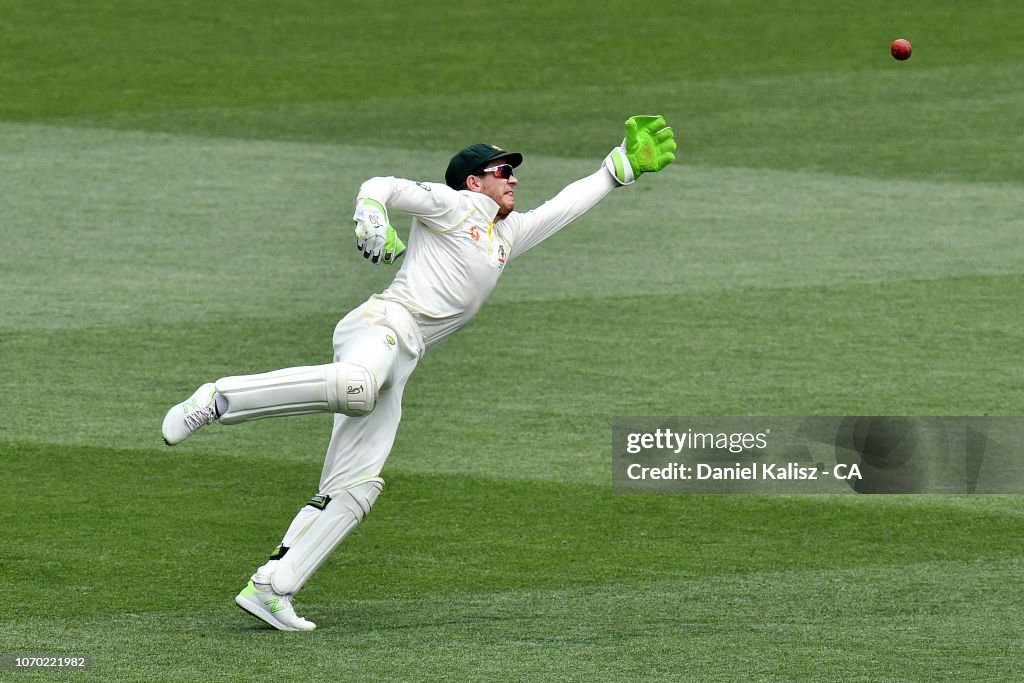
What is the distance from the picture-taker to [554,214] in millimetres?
8367

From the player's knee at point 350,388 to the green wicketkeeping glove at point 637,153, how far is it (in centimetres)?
186

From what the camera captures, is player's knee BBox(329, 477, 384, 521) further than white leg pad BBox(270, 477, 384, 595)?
Yes

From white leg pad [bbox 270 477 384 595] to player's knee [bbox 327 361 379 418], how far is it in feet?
1.43

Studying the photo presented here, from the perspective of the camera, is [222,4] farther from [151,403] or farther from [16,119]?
[151,403]

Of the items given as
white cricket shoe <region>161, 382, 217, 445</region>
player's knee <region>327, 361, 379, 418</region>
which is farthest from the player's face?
white cricket shoe <region>161, 382, 217, 445</region>

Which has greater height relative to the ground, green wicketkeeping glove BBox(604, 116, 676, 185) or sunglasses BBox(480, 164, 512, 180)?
green wicketkeeping glove BBox(604, 116, 676, 185)

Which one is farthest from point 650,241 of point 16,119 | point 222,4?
point 222,4

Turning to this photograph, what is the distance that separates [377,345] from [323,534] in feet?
2.73

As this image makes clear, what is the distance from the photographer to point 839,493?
965 centimetres

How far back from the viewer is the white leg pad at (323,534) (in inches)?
292

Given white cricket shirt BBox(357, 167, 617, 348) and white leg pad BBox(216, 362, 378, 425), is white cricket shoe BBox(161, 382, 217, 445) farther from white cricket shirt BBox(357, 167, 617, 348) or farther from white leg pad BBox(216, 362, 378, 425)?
white cricket shirt BBox(357, 167, 617, 348)

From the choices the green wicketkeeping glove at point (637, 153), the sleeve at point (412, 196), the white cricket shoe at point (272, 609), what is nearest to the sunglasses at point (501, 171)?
the sleeve at point (412, 196)

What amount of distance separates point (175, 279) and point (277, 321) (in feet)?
5.05

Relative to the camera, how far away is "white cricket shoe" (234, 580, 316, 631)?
7336 millimetres
